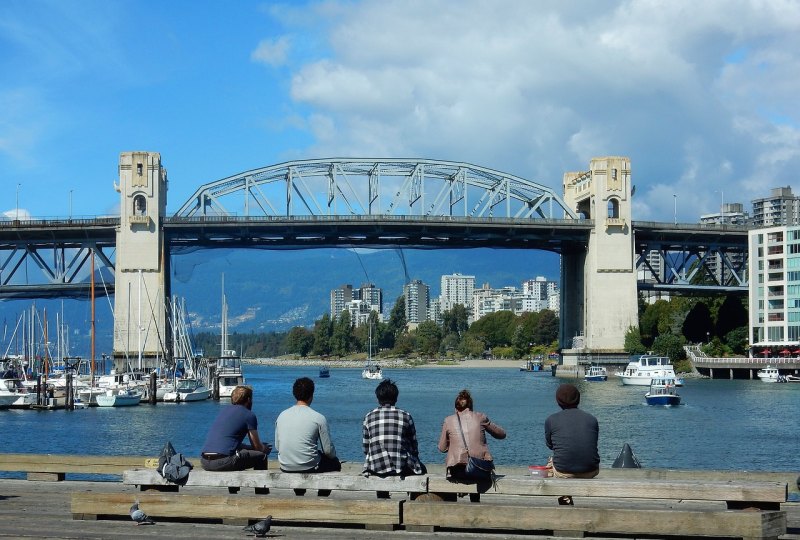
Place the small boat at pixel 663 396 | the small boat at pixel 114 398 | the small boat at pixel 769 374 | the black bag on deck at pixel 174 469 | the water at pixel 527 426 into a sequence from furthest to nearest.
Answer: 1. the small boat at pixel 769 374
2. the small boat at pixel 114 398
3. the small boat at pixel 663 396
4. the water at pixel 527 426
5. the black bag on deck at pixel 174 469

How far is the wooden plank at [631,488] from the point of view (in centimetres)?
1257

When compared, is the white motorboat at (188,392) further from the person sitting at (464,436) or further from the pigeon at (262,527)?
the pigeon at (262,527)

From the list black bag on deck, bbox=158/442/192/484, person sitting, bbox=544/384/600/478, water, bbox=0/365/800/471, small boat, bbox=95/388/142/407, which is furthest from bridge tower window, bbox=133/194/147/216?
person sitting, bbox=544/384/600/478

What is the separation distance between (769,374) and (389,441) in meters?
106

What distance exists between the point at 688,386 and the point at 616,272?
1255 cm

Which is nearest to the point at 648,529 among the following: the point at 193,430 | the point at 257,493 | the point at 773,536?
the point at 773,536

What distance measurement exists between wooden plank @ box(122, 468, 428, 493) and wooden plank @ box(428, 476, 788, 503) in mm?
304

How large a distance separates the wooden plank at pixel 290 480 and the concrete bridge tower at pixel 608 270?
319 ft

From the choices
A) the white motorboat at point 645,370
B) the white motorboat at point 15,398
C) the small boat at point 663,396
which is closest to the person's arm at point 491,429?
the small boat at point 663,396

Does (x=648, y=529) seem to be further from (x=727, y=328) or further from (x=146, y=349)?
(x=727, y=328)

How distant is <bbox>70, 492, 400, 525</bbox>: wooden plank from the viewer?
504 inches

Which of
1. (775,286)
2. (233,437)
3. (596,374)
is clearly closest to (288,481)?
(233,437)

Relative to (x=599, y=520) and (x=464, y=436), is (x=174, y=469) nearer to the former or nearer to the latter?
(x=464, y=436)

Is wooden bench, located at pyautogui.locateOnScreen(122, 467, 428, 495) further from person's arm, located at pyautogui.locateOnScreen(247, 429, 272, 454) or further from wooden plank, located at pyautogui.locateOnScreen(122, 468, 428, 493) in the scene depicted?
person's arm, located at pyautogui.locateOnScreen(247, 429, 272, 454)
